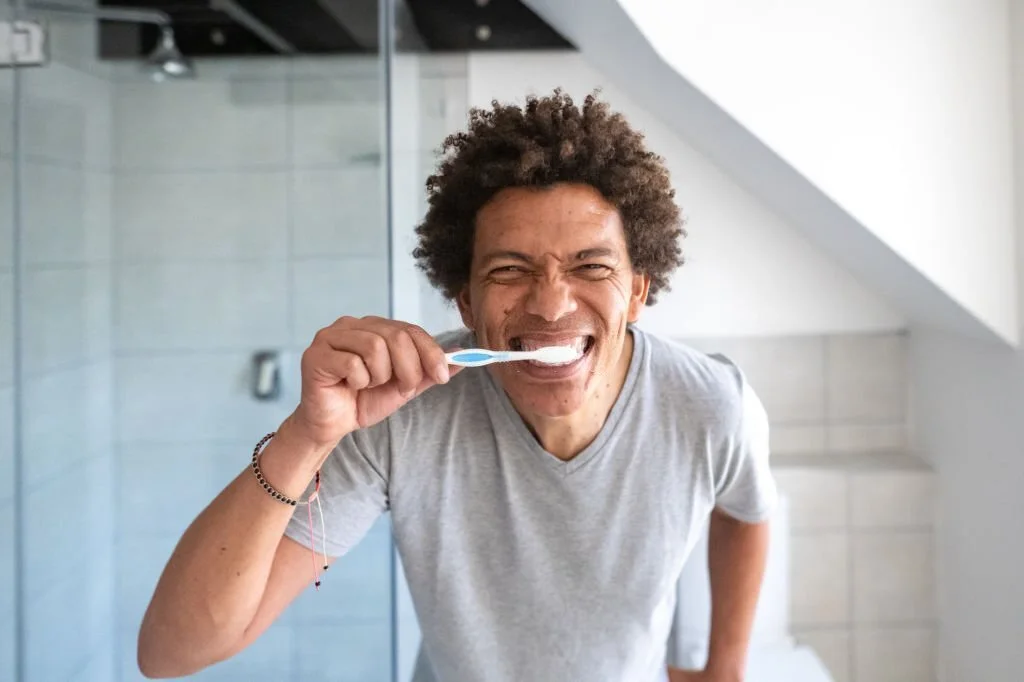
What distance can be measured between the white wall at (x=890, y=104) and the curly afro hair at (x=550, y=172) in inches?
17.3

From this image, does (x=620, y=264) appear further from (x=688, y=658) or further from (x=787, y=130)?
(x=688, y=658)

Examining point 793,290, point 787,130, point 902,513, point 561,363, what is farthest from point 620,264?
point 902,513

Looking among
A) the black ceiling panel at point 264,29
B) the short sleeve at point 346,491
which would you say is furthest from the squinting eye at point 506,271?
the black ceiling panel at point 264,29

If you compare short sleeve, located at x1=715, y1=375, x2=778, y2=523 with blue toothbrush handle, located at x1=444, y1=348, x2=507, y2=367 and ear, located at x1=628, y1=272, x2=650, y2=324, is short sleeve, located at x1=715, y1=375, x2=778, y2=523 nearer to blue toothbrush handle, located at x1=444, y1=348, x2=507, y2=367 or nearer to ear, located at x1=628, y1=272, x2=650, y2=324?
ear, located at x1=628, y1=272, x2=650, y2=324

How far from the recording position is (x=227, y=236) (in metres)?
1.62

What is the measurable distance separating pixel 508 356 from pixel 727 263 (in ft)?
3.79

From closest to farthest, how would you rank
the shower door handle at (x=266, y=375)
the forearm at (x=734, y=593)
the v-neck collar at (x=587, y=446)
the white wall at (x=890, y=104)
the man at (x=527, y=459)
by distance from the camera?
the man at (x=527, y=459) < the v-neck collar at (x=587, y=446) < the forearm at (x=734, y=593) < the white wall at (x=890, y=104) < the shower door handle at (x=266, y=375)

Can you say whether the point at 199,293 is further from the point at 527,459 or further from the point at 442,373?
the point at 442,373

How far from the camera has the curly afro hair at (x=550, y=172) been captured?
2.96 ft

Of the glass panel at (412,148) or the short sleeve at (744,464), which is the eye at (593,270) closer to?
the short sleeve at (744,464)

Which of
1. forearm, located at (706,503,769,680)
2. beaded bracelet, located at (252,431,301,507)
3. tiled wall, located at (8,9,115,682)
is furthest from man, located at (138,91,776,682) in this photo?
tiled wall, located at (8,9,115,682)

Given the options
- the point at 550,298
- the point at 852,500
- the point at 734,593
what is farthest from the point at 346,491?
the point at 852,500

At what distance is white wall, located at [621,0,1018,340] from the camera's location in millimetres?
1351

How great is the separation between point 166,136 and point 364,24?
41cm
